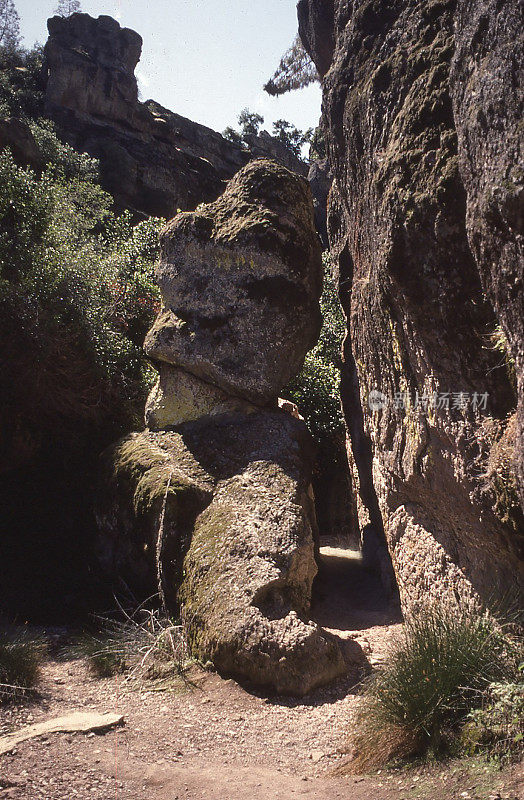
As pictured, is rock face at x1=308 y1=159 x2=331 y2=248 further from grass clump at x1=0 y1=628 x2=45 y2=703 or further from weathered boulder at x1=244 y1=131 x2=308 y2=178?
grass clump at x1=0 y1=628 x2=45 y2=703

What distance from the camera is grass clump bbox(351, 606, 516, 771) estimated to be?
323 cm

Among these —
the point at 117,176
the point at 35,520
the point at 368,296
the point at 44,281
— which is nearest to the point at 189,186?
the point at 117,176

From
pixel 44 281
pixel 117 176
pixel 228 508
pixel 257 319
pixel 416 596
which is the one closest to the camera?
pixel 416 596

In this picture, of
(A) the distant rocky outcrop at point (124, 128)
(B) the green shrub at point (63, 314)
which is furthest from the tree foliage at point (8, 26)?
(B) the green shrub at point (63, 314)

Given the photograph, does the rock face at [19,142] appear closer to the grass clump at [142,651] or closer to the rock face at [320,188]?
the rock face at [320,188]

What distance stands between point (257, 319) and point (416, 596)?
10.3 feet

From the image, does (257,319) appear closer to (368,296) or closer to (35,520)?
(368,296)

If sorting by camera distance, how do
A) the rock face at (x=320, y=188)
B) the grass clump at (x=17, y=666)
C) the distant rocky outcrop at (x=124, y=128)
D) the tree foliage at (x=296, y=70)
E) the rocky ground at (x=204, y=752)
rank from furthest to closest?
1. the distant rocky outcrop at (x=124, y=128)
2. the rock face at (x=320, y=188)
3. the tree foliage at (x=296, y=70)
4. the grass clump at (x=17, y=666)
5. the rocky ground at (x=204, y=752)

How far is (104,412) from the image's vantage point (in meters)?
8.59

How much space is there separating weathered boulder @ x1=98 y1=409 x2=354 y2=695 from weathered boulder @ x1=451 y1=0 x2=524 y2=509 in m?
2.29

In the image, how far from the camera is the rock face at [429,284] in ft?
11.5

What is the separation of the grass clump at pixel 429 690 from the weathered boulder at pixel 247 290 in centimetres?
358

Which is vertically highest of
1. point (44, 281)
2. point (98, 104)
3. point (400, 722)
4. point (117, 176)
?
point (98, 104)

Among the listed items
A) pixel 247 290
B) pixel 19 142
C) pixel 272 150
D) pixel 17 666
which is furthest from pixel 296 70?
pixel 272 150
